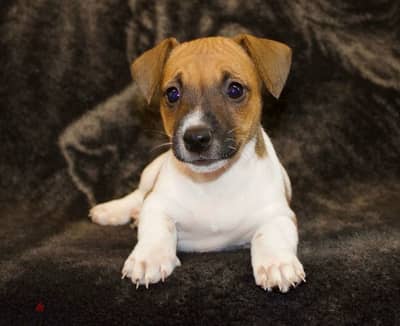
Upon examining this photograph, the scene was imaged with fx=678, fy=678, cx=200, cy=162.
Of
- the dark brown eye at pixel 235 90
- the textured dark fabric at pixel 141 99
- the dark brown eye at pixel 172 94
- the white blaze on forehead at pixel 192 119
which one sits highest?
the white blaze on forehead at pixel 192 119

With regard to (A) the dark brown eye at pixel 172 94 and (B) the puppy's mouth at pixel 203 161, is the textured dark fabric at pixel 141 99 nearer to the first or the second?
(A) the dark brown eye at pixel 172 94

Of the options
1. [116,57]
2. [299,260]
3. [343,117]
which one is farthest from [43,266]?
[343,117]

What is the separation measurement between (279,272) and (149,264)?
62 cm

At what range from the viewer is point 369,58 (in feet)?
16.4

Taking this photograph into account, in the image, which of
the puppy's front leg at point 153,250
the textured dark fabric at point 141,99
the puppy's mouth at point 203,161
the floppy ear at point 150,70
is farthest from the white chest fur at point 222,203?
the textured dark fabric at point 141,99

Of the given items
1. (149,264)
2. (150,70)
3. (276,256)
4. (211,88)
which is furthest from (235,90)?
(149,264)

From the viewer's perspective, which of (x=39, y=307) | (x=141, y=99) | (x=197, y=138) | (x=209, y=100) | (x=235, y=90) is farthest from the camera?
(x=141, y=99)

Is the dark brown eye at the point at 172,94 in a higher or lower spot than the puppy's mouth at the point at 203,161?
higher

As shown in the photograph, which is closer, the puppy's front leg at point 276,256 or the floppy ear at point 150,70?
the puppy's front leg at point 276,256

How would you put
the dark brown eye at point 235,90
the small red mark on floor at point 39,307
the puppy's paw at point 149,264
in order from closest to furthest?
the small red mark on floor at point 39,307
the puppy's paw at point 149,264
the dark brown eye at point 235,90

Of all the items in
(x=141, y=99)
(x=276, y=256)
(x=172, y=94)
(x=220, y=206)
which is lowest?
(x=141, y=99)

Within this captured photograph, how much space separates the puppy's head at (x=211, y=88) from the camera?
3283 mm

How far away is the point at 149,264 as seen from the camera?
10.6ft

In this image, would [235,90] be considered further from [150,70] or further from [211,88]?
[150,70]
